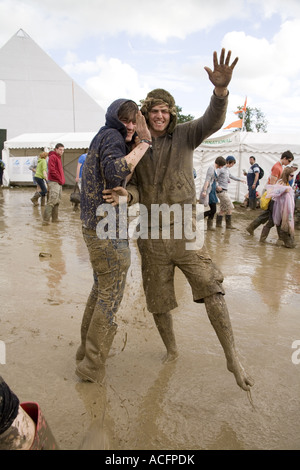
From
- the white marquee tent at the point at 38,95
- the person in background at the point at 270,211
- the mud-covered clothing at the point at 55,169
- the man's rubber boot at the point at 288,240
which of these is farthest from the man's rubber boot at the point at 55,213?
the white marquee tent at the point at 38,95

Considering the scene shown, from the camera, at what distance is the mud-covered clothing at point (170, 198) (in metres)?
2.50

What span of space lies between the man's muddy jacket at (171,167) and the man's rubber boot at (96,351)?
86cm

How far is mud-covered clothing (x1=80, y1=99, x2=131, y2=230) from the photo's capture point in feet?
7.21

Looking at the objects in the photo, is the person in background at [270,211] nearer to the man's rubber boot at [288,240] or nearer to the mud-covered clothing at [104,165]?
the man's rubber boot at [288,240]

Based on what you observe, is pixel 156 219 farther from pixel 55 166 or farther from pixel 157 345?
pixel 55 166

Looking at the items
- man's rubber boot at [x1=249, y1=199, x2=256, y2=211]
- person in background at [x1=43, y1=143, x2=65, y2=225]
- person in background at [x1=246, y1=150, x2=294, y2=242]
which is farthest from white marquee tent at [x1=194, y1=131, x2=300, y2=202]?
person in background at [x1=43, y1=143, x2=65, y2=225]

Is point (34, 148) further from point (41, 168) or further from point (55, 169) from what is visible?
point (55, 169)

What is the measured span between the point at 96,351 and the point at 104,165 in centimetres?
120

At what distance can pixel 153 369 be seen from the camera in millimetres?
2725

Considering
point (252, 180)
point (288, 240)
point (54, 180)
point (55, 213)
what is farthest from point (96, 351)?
point (252, 180)

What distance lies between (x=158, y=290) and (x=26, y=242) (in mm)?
4512

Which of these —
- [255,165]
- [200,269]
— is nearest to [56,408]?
[200,269]

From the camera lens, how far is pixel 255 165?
12414 mm

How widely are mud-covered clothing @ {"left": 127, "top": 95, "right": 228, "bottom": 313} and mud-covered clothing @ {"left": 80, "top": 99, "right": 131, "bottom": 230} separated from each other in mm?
258
